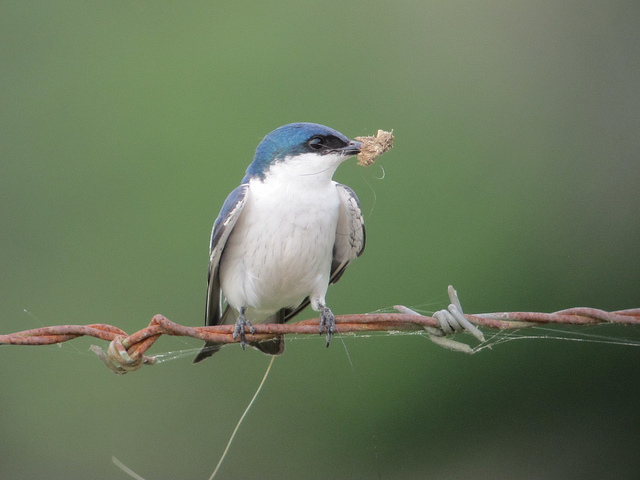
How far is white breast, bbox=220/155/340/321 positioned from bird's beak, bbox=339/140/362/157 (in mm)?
98

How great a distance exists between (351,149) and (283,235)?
46 cm

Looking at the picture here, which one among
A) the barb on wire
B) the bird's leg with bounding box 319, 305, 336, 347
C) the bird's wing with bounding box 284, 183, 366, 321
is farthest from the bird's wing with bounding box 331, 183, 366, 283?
the barb on wire

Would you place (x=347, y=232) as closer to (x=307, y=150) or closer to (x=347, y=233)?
(x=347, y=233)

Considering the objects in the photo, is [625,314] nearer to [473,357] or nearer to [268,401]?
[473,357]

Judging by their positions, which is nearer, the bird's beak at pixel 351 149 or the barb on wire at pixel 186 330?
the barb on wire at pixel 186 330

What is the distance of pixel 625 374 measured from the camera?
15.2 feet

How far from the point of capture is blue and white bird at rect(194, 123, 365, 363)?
3055mm

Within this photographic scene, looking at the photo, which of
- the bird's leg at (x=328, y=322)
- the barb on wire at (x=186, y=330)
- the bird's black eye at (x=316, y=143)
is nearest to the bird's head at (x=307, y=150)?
the bird's black eye at (x=316, y=143)

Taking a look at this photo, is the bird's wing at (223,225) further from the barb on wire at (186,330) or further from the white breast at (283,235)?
the barb on wire at (186,330)

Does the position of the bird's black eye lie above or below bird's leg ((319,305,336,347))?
above

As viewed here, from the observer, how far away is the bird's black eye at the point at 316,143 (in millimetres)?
3154

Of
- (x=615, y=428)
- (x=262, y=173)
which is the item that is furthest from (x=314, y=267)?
(x=615, y=428)

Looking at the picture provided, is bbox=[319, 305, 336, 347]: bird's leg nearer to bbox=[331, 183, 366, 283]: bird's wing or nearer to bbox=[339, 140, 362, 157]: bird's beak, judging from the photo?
bbox=[331, 183, 366, 283]: bird's wing

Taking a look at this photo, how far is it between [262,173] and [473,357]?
2014 millimetres
